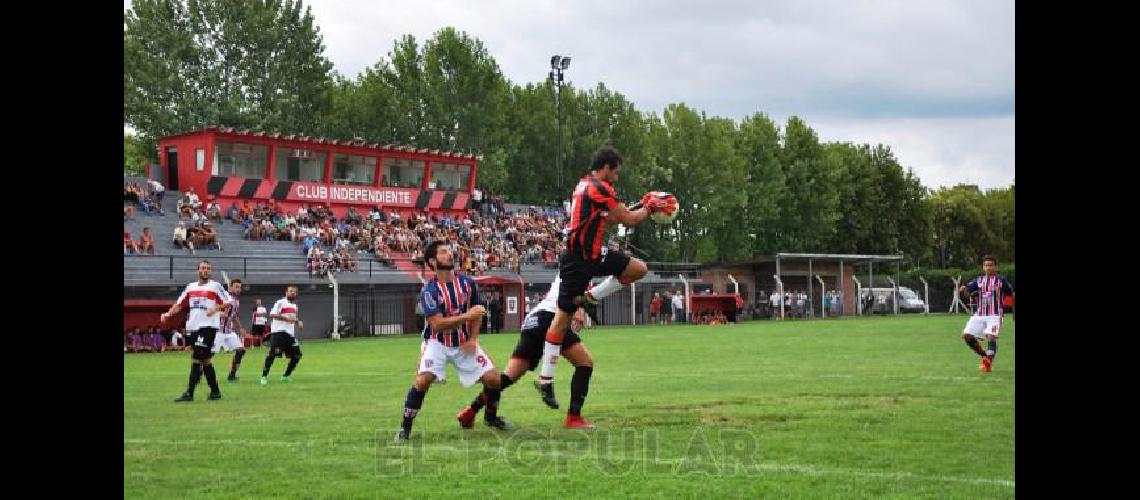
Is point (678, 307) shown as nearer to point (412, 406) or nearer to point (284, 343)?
point (284, 343)

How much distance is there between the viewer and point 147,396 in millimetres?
18281

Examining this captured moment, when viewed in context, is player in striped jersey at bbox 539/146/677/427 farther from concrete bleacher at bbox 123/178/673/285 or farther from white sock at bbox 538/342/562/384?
concrete bleacher at bbox 123/178/673/285

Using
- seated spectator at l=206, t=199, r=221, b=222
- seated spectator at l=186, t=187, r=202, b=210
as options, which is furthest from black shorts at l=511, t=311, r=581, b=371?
seated spectator at l=206, t=199, r=221, b=222

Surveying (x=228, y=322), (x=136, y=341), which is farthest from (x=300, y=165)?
(x=228, y=322)

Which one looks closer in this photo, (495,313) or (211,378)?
(211,378)

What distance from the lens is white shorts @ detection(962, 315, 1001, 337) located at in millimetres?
21078

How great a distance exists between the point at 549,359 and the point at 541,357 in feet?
1.37

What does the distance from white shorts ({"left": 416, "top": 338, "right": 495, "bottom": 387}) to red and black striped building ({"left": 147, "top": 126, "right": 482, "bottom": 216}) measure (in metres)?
42.5

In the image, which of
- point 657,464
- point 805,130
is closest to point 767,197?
point 805,130

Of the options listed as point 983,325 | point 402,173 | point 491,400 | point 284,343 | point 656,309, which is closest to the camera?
point 491,400

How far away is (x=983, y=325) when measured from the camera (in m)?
21.3
